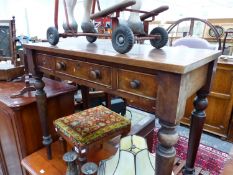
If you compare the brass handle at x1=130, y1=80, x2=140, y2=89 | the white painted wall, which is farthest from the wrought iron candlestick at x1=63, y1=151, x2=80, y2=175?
the white painted wall

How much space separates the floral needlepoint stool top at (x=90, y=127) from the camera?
913 mm

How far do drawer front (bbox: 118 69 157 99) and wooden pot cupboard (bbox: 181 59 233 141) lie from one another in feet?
4.45

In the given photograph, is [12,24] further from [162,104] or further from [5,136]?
[162,104]

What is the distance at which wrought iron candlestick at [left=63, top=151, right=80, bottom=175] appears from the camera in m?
0.82

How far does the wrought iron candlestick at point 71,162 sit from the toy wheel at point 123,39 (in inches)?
20.2

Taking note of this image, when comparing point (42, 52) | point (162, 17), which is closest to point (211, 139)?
point (42, 52)

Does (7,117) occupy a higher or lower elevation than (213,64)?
lower

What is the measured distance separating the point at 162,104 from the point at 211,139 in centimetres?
158

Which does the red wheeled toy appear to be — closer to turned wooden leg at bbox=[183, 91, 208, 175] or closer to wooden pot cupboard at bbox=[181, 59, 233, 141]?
turned wooden leg at bbox=[183, 91, 208, 175]

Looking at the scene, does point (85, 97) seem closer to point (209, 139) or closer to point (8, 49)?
point (8, 49)

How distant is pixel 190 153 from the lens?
2.96 feet

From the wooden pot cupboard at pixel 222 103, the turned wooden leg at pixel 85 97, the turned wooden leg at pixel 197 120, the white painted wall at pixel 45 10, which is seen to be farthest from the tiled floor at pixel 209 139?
the white painted wall at pixel 45 10

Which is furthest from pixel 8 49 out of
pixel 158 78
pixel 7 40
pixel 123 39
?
pixel 158 78

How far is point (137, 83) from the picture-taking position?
0.57m
